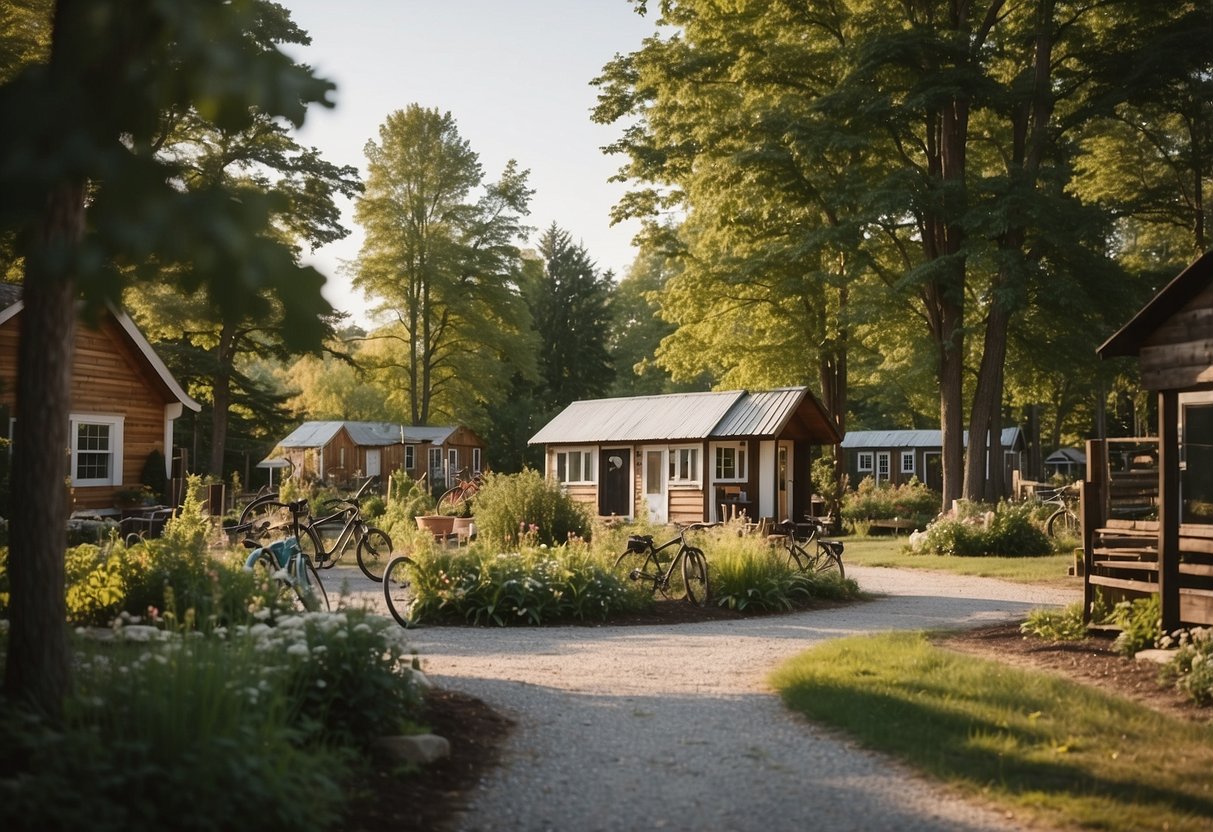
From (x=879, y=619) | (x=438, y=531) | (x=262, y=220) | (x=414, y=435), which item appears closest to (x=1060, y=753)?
(x=262, y=220)

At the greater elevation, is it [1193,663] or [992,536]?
[992,536]

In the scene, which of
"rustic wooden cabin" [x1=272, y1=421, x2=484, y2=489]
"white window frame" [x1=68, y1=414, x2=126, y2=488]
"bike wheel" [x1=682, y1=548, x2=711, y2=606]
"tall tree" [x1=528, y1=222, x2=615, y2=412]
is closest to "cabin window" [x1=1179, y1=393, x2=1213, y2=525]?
"bike wheel" [x1=682, y1=548, x2=711, y2=606]

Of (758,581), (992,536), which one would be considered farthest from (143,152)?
(992,536)

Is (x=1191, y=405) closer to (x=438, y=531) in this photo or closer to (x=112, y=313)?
(x=438, y=531)

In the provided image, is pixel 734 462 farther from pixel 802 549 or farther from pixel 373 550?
pixel 373 550

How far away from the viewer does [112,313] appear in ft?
11.9

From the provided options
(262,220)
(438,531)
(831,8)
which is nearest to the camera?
A: (262,220)

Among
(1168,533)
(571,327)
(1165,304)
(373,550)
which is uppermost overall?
(571,327)

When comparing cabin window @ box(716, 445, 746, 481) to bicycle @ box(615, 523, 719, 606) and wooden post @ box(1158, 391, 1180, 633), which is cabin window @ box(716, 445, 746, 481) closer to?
bicycle @ box(615, 523, 719, 606)

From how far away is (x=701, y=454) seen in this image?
27.3 metres

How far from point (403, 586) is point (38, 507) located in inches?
368

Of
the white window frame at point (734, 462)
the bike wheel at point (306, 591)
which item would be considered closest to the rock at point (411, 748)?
the bike wheel at point (306, 591)

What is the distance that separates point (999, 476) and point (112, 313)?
3272 cm

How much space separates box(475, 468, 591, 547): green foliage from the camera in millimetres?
16078
